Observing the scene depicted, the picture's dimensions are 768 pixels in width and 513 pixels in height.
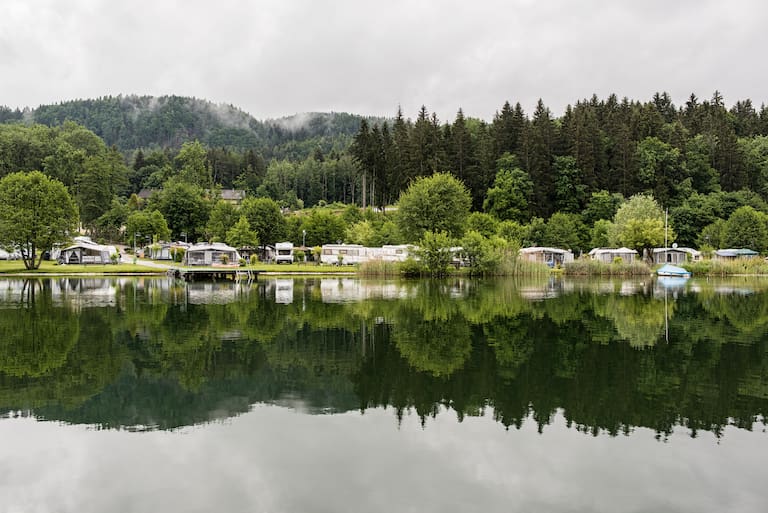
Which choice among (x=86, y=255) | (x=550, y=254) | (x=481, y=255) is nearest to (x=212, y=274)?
(x=481, y=255)

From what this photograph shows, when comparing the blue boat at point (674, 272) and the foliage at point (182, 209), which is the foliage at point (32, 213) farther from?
the blue boat at point (674, 272)

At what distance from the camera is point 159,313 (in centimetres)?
2125

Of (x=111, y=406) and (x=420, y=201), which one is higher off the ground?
(x=420, y=201)

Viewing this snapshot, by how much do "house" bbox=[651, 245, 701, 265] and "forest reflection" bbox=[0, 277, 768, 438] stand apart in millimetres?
43316

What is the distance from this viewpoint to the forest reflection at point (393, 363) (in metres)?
9.12

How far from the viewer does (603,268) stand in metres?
51.7

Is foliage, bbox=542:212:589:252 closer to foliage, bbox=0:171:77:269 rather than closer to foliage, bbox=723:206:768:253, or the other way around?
foliage, bbox=723:206:768:253

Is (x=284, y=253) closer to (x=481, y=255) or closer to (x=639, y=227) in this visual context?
(x=481, y=255)

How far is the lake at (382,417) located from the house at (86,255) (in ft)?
157

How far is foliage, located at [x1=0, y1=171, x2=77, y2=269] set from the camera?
156 ft

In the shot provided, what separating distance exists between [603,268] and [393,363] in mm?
44055

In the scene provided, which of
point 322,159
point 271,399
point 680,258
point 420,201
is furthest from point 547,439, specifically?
point 322,159

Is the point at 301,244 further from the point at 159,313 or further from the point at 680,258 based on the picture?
A: the point at 159,313

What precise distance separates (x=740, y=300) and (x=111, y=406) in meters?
27.8
